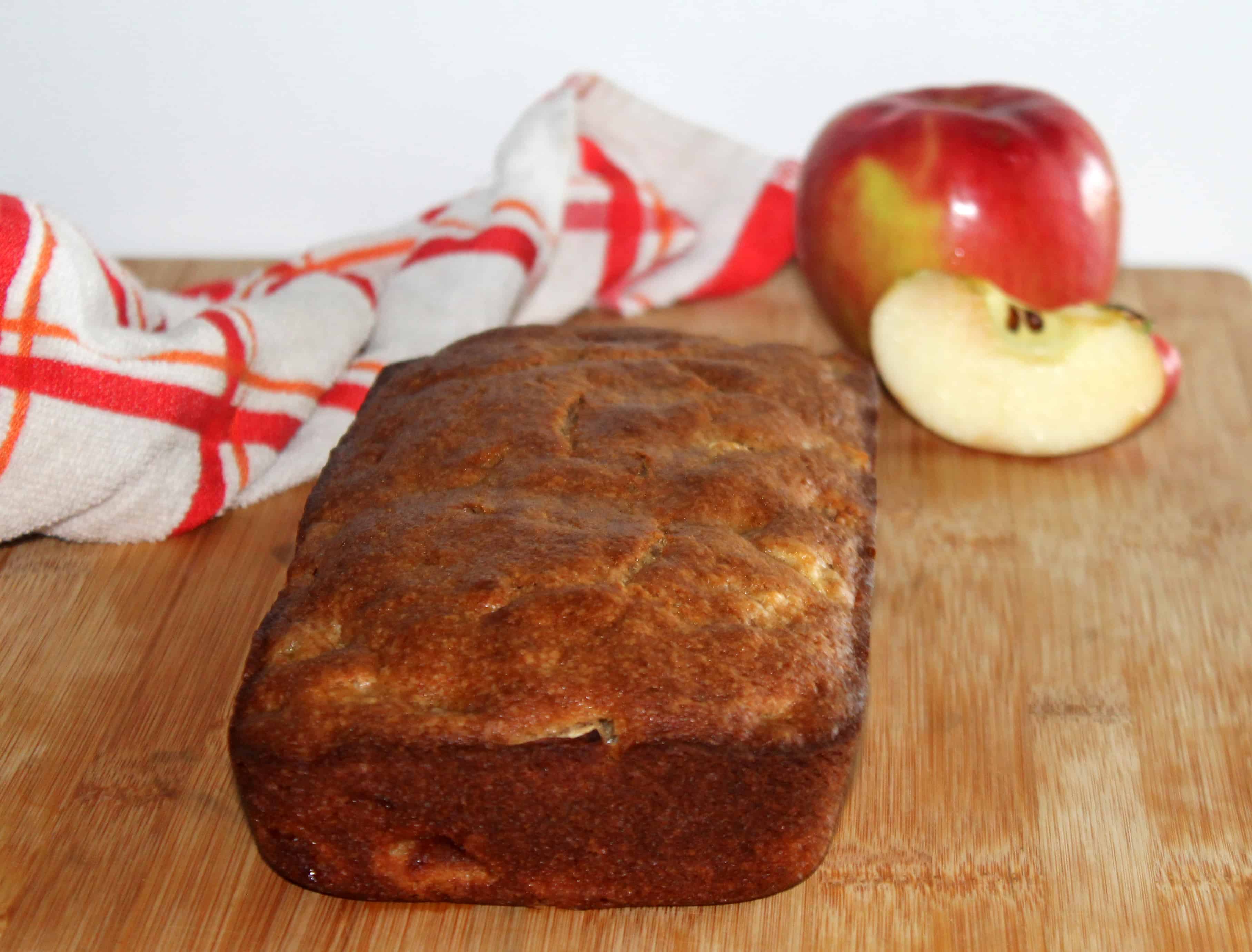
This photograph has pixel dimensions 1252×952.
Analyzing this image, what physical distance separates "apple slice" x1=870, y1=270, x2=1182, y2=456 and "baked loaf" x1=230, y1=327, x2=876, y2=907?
560 millimetres

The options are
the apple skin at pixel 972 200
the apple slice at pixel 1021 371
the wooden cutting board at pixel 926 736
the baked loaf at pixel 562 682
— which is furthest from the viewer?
the apple skin at pixel 972 200

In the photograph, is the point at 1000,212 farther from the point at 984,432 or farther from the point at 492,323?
the point at 492,323

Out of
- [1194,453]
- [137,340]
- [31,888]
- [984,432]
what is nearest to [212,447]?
[137,340]

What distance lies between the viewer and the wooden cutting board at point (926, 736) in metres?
1.42

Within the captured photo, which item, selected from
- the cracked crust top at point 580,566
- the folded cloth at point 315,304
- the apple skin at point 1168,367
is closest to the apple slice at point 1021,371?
the apple skin at point 1168,367

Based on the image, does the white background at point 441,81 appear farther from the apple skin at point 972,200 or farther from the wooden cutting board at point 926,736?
the wooden cutting board at point 926,736

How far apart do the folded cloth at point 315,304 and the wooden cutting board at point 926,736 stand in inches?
4.1

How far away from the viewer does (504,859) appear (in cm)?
139

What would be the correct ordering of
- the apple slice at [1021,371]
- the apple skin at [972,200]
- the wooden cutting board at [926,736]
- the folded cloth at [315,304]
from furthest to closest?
the apple skin at [972,200] → the apple slice at [1021,371] → the folded cloth at [315,304] → the wooden cutting board at [926,736]

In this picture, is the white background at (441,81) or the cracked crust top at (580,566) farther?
the white background at (441,81)

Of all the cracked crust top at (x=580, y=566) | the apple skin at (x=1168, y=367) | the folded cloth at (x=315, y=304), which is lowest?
the apple skin at (x=1168, y=367)

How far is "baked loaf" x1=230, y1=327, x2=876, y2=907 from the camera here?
132 centimetres

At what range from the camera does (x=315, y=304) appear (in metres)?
2.20

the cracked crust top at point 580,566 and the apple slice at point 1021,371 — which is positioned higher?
the cracked crust top at point 580,566
